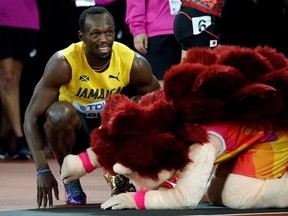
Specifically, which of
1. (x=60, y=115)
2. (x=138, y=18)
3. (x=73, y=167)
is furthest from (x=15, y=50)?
(x=73, y=167)

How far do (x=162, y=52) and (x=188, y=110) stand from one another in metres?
2.29

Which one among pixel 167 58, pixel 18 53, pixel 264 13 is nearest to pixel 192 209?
pixel 167 58

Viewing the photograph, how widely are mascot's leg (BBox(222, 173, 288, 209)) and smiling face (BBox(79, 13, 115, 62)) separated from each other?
1.00m

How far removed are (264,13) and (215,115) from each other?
3.27 meters

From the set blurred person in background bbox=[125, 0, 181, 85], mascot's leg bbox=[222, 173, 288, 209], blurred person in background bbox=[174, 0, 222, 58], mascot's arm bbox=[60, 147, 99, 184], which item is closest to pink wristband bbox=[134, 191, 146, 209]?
mascot's arm bbox=[60, 147, 99, 184]

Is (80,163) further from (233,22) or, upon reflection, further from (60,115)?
(233,22)

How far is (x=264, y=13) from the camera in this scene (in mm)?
7004

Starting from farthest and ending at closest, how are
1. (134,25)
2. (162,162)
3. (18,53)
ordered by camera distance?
(18,53) → (134,25) → (162,162)

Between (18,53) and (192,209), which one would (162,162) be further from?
(18,53)

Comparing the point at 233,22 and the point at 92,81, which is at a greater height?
the point at 92,81

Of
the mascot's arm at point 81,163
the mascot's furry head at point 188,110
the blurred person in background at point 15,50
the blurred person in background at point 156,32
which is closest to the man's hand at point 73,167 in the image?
the mascot's arm at point 81,163

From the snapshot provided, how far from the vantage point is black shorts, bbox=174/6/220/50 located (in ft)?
17.7

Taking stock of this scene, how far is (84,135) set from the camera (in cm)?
474

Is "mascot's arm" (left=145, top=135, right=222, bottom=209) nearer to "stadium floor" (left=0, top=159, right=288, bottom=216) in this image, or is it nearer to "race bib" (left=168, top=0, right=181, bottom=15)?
"stadium floor" (left=0, top=159, right=288, bottom=216)
